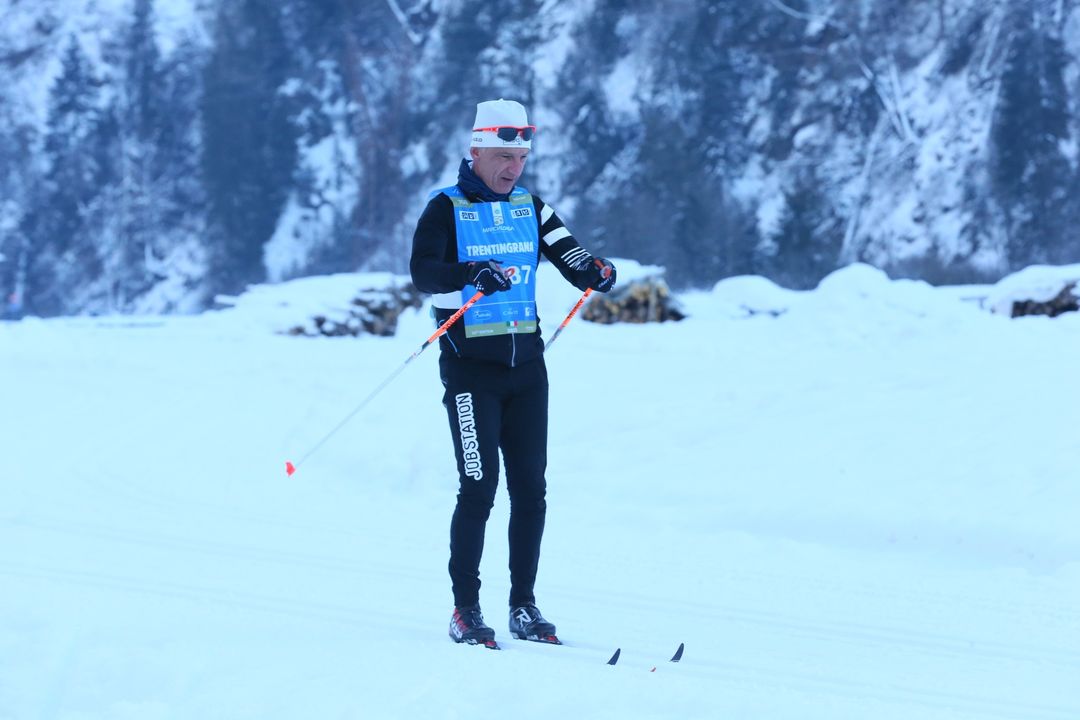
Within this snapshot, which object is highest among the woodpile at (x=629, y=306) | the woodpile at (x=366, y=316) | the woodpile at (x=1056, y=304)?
the woodpile at (x=1056, y=304)

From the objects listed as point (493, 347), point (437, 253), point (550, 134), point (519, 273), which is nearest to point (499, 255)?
point (519, 273)

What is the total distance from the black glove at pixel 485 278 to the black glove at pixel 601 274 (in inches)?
19.2

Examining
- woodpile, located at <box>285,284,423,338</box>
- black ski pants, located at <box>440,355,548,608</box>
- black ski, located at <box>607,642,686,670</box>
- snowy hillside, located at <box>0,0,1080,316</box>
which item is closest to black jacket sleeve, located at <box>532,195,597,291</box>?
black ski pants, located at <box>440,355,548,608</box>

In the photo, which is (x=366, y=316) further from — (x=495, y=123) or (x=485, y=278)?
(x=485, y=278)

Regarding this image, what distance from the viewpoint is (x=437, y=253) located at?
166 inches

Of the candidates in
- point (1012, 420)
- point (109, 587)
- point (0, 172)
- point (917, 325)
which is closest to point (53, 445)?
point (109, 587)

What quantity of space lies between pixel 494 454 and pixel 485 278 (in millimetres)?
707

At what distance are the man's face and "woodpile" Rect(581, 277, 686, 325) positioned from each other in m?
14.9

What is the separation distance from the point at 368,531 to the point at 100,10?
39.1 meters

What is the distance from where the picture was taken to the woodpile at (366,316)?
2105 centimetres

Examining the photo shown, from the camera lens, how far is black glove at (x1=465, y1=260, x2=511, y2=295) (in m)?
4.02

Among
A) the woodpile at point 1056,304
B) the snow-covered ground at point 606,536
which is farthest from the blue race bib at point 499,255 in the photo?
the woodpile at point 1056,304

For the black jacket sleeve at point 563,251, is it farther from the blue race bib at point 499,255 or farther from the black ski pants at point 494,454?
the black ski pants at point 494,454

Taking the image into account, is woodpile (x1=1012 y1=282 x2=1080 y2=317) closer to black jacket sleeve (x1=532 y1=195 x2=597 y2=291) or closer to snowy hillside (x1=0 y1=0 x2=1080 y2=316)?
snowy hillside (x1=0 y1=0 x2=1080 y2=316)
